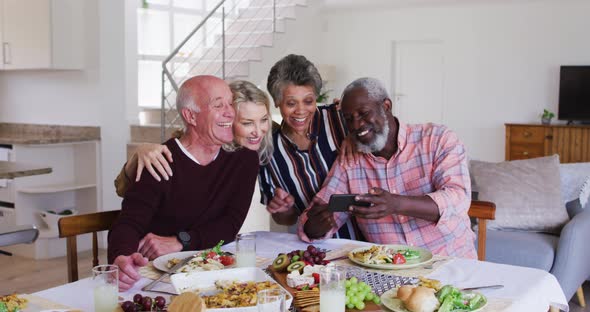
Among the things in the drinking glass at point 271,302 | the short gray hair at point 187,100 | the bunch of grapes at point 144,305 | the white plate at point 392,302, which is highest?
the short gray hair at point 187,100

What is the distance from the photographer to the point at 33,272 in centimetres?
461

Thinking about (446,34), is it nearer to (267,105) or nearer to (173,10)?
(173,10)

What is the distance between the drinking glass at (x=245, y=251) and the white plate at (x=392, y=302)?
0.38 m

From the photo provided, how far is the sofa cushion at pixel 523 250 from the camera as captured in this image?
3416mm

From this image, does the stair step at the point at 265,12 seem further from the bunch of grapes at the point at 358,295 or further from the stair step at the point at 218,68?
the bunch of grapes at the point at 358,295

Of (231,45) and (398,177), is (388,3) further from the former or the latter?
(398,177)

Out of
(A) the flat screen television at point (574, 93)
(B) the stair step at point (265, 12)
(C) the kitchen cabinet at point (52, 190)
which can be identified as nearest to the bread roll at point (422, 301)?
(C) the kitchen cabinet at point (52, 190)

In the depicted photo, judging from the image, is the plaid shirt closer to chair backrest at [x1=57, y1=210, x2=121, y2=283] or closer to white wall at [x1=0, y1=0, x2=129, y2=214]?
chair backrest at [x1=57, y1=210, x2=121, y2=283]

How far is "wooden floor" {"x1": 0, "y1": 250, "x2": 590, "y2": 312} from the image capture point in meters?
4.15

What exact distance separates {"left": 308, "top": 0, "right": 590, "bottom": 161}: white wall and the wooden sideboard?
53cm

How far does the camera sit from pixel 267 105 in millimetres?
2326

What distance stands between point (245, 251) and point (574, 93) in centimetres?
745

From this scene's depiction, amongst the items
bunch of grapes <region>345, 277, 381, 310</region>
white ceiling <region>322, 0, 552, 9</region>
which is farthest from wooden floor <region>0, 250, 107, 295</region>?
white ceiling <region>322, 0, 552, 9</region>

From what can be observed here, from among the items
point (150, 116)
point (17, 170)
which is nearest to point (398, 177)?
point (17, 170)
